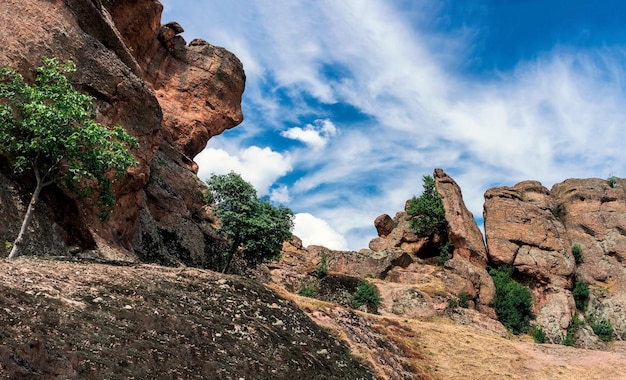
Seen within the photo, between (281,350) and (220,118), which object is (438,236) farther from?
(281,350)

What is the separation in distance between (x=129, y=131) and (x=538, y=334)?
52704mm

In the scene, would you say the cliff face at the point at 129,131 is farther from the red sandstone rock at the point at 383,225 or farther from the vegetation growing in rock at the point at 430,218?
the red sandstone rock at the point at 383,225

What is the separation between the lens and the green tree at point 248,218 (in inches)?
1628

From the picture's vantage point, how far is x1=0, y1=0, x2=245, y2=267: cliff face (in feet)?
72.2

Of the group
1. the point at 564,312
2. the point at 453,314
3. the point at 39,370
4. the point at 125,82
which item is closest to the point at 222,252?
the point at 125,82

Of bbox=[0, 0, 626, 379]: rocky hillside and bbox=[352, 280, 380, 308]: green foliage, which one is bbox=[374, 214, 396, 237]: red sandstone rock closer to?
bbox=[0, 0, 626, 379]: rocky hillside

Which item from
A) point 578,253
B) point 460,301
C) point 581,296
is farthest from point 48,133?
point 578,253

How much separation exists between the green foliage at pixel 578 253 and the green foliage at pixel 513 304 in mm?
15744

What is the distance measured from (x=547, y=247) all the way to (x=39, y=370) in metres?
70.5

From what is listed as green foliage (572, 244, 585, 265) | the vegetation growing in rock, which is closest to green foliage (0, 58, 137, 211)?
the vegetation growing in rock

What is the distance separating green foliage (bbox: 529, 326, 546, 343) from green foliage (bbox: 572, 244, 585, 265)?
19.4 m

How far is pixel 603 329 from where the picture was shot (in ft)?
194

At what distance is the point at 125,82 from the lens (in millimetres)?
28109

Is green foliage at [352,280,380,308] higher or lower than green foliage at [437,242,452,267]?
lower
